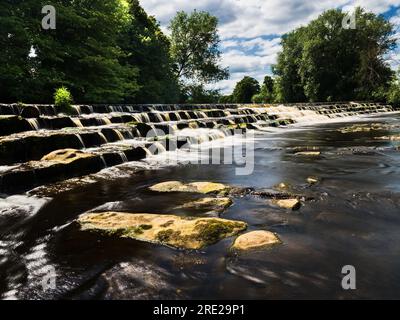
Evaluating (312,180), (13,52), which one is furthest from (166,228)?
(13,52)

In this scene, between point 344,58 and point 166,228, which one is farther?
point 344,58

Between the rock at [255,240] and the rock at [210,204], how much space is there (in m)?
0.91

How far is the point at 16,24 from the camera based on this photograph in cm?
1638

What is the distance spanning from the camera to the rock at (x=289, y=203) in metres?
4.16

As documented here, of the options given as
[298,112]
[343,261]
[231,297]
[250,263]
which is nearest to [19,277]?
[231,297]

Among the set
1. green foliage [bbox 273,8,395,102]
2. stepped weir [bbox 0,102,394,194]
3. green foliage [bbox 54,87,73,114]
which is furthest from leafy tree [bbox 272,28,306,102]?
green foliage [bbox 54,87,73,114]

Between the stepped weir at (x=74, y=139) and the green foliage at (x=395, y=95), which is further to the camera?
the green foliage at (x=395, y=95)

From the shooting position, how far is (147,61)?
98.0 feet

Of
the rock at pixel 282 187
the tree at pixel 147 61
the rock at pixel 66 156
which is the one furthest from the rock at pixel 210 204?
the tree at pixel 147 61

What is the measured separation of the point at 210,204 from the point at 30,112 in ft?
27.7

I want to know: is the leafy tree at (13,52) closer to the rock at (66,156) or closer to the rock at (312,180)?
the rock at (66,156)

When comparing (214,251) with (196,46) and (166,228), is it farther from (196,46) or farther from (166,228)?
(196,46)

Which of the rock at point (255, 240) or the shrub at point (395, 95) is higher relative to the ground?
the shrub at point (395, 95)
